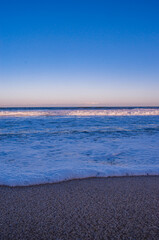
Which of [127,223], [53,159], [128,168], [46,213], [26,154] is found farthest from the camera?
[26,154]

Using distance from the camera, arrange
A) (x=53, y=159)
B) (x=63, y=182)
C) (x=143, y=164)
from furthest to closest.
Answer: (x=53, y=159) → (x=143, y=164) → (x=63, y=182)

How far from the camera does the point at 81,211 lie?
5.73 ft

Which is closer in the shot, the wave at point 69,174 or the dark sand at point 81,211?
the dark sand at point 81,211

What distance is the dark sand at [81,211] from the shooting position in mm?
1443

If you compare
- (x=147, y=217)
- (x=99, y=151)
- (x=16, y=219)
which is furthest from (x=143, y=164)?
(x=16, y=219)

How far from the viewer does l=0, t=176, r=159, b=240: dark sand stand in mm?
1443

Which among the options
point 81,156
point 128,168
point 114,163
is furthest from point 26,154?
A: point 128,168

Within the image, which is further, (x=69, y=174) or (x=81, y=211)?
(x=69, y=174)

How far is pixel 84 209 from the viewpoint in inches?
70.1

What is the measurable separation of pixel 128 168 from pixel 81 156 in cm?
120

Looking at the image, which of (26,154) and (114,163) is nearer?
(114,163)

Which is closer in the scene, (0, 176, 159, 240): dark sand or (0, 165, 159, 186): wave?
(0, 176, 159, 240): dark sand

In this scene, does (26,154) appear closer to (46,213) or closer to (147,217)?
(46,213)

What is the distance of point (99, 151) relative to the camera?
445cm
